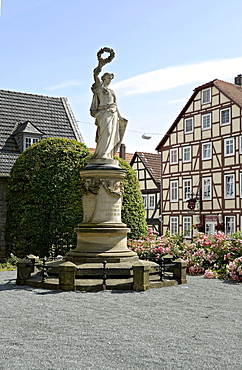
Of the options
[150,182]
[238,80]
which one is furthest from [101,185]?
[238,80]

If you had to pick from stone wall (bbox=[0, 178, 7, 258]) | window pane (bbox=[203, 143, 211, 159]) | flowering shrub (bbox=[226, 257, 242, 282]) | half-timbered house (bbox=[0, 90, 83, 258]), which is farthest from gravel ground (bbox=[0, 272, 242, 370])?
window pane (bbox=[203, 143, 211, 159])

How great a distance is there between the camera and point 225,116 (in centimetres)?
3212

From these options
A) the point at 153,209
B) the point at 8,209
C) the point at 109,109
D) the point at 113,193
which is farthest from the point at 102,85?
the point at 153,209

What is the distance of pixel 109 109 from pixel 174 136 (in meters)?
24.9

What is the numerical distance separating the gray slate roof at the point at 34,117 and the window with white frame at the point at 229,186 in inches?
489

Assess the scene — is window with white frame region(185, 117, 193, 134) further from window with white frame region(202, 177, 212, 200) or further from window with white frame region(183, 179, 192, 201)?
window with white frame region(202, 177, 212, 200)

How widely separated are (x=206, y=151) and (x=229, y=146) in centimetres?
222

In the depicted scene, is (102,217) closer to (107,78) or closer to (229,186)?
(107,78)

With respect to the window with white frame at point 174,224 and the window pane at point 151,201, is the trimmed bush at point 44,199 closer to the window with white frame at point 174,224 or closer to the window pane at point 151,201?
the window with white frame at point 174,224

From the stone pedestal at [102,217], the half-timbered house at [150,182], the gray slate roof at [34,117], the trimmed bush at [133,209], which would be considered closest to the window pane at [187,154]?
the half-timbered house at [150,182]

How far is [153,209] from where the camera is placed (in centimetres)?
3888

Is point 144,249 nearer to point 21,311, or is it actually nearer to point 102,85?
point 102,85

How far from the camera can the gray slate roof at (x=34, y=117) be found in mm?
21750

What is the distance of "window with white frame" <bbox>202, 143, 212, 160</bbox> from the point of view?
33000 millimetres
